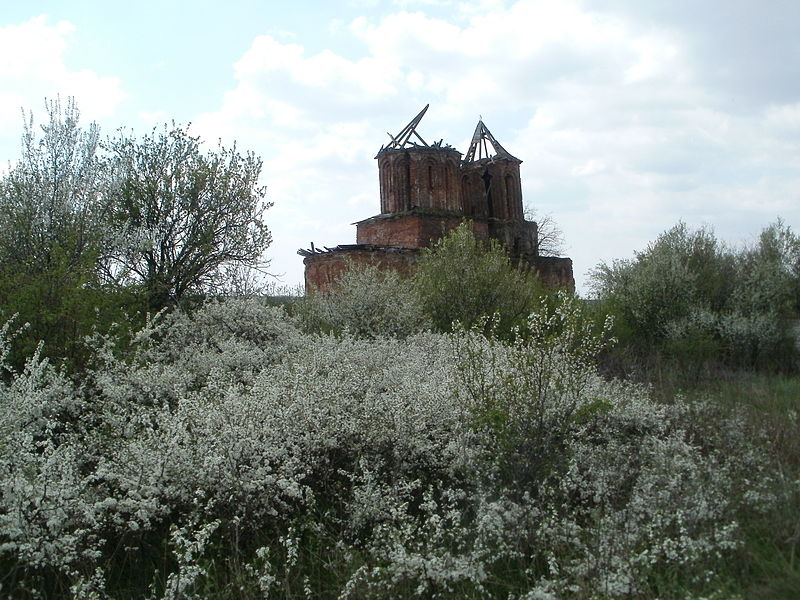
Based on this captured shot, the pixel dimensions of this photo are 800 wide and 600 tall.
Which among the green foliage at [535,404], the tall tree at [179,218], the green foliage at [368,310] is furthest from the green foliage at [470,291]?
the green foliage at [535,404]

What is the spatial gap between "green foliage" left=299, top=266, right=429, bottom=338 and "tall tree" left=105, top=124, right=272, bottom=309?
262cm

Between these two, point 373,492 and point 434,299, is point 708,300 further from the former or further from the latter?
point 373,492

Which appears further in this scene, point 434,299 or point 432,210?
point 432,210

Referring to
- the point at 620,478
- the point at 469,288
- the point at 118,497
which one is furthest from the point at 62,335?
the point at 469,288

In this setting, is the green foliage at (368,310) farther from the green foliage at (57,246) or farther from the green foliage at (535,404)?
the green foliage at (535,404)

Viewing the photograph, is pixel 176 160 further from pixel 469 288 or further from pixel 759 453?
pixel 759 453

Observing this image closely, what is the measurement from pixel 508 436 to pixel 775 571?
274 cm

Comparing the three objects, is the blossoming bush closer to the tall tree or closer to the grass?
the grass

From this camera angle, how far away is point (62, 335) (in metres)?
10.1

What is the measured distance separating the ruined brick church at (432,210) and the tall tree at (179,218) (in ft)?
49.3

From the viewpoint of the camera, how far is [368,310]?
1905 centimetres

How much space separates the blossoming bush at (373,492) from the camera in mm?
5465

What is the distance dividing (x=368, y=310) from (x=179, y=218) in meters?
5.61

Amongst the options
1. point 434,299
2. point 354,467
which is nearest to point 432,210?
point 434,299
